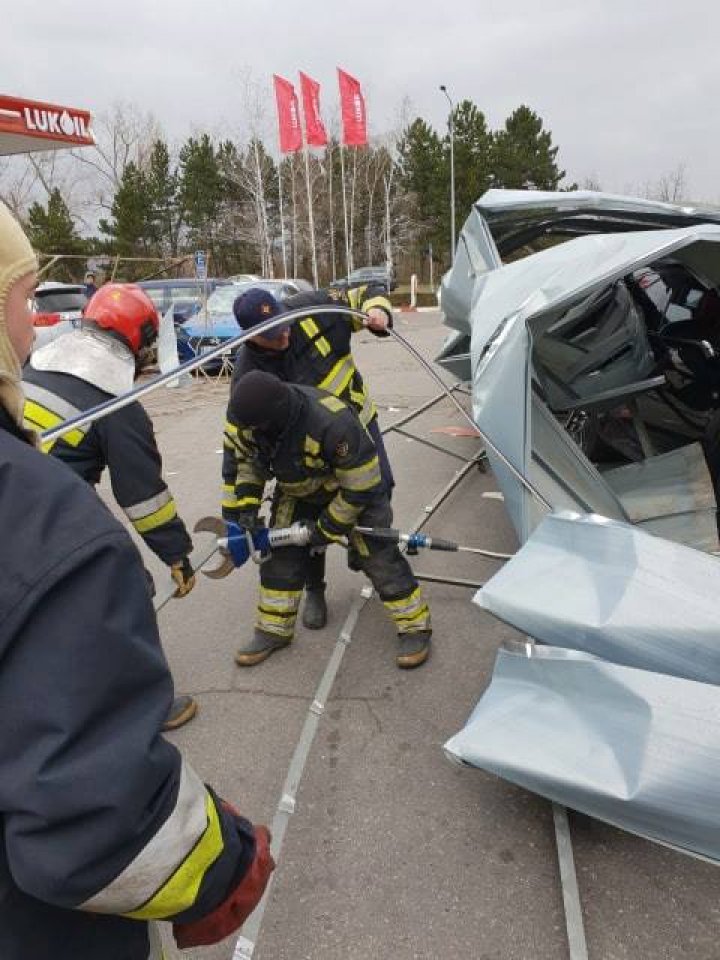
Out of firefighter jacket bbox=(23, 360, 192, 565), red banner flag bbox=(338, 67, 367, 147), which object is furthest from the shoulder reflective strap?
red banner flag bbox=(338, 67, 367, 147)

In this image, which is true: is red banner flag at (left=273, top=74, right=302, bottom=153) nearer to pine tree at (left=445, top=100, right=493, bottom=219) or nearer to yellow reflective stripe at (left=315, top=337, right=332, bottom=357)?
pine tree at (left=445, top=100, right=493, bottom=219)

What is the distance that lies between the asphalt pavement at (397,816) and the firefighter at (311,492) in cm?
18

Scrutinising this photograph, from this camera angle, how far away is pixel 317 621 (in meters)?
3.46

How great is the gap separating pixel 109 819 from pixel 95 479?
80.0 inches

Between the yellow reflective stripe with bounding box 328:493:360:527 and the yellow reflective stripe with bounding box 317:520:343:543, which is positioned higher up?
the yellow reflective stripe with bounding box 328:493:360:527

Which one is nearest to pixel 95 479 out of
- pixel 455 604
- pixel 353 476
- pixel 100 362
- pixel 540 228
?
pixel 100 362

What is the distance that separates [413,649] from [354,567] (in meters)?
0.49

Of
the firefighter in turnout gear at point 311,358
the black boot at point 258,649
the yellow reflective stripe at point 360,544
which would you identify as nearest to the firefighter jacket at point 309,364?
the firefighter in turnout gear at point 311,358

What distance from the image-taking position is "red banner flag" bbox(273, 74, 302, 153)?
83.8 feet

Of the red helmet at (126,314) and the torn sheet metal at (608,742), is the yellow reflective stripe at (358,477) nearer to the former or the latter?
the red helmet at (126,314)

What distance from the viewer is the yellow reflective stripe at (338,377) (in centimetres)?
354

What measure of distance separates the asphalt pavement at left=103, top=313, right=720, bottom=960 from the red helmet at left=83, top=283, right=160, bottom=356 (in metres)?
1.57

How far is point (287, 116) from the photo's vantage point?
2583cm

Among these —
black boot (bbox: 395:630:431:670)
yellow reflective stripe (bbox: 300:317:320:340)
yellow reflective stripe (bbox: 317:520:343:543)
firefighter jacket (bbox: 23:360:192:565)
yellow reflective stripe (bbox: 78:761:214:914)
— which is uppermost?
yellow reflective stripe (bbox: 300:317:320:340)
